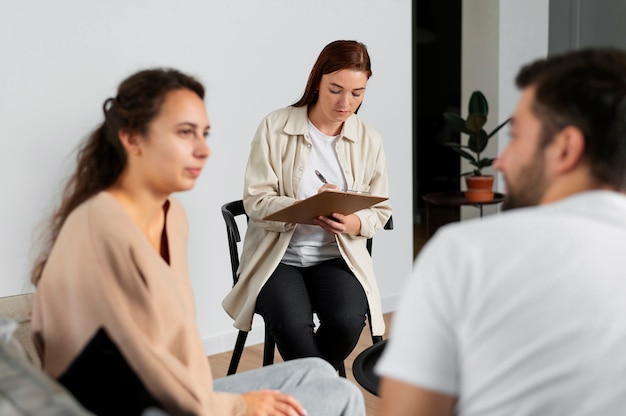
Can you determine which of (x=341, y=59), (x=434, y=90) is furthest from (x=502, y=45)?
(x=341, y=59)

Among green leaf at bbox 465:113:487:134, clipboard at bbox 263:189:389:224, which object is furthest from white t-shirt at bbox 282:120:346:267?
→ green leaf at bbox 465:113:487:134

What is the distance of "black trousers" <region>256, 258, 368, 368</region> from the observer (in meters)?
2.55

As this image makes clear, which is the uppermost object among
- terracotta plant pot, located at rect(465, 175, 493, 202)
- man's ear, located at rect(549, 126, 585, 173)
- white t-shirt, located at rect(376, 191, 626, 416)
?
man's ear, located at rect(549, 126, 585, 173)

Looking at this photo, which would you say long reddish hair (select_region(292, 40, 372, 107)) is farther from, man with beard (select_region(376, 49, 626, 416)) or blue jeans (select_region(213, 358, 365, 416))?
man with beard (select_region(376, 49, 626, 416))

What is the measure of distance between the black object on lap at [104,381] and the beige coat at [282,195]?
1.48 metres

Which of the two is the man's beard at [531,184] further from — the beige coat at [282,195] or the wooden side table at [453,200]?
the wooden side table at [453,200]

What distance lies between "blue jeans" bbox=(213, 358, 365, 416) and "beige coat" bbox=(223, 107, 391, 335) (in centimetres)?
78

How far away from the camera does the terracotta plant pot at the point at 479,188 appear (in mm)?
4441

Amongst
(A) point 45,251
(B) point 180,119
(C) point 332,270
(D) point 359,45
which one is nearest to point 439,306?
(B) point 180,119

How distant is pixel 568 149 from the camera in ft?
3.47

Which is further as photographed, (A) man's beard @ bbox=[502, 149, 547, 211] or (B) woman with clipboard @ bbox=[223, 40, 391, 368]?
(B) woman with clipboard @ bbox=[223, 40, 391, 368]

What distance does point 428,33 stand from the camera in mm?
6945

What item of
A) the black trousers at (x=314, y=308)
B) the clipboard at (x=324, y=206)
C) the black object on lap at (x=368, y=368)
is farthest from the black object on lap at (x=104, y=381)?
the black trousers at (x=314, y=308)

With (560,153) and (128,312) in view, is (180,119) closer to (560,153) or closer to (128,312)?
(128,312)
